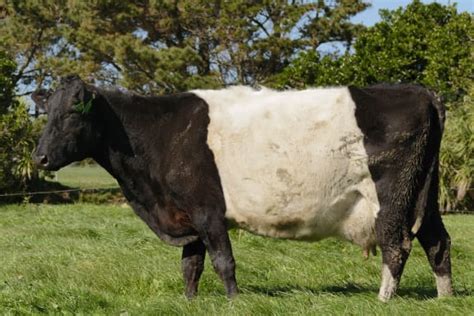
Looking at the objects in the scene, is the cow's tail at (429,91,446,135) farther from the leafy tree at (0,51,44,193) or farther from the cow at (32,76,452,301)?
the leafy tree at (0,51,44,193)

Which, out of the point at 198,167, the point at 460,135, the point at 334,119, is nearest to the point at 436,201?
the point at 334,119

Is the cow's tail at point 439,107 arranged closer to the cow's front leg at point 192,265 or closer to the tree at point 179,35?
the cow's front leg at point 192,265

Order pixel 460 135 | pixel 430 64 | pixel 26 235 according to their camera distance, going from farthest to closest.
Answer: pixel 430 64
pixel 460 135
pixel 26 235

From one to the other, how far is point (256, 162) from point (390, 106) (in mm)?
1347

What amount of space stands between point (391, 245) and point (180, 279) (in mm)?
2340

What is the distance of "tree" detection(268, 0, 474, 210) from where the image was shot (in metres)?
28.9

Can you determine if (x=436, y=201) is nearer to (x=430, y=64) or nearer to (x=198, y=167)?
(x=198, y=167)

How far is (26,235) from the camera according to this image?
13930 mm

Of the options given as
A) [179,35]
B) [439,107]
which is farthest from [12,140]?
[439,107]

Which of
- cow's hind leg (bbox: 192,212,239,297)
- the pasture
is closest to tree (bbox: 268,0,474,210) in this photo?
the pasture

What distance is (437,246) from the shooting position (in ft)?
27.0

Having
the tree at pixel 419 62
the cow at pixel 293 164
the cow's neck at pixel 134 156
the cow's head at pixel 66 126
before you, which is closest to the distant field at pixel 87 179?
the tree at pixel 419 62

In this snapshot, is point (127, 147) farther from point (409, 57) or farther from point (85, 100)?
point (409, 57)

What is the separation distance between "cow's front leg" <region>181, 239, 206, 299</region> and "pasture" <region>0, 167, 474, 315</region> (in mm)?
141
